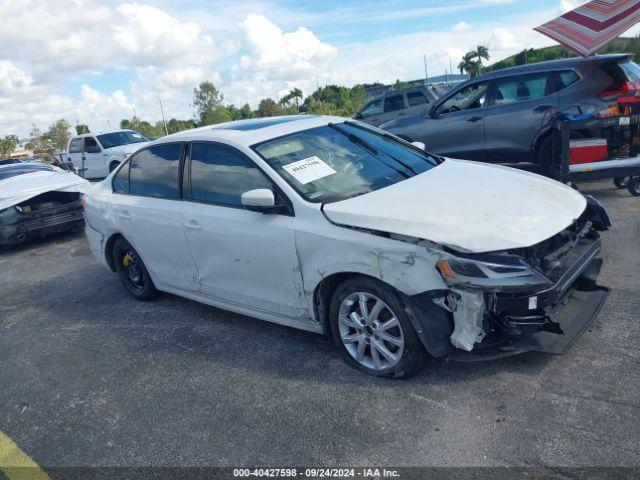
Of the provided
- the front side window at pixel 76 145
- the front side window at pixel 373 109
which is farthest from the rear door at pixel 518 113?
the front side window at pixel 76 145

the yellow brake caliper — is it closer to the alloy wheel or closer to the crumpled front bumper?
the alloy wheel

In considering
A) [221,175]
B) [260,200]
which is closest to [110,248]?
[221,175]

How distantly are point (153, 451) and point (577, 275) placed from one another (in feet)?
9.11

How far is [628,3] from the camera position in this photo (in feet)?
28.1

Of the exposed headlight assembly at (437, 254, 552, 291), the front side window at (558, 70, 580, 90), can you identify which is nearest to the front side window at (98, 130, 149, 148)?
the front side window at (558, 70, 580, 90)

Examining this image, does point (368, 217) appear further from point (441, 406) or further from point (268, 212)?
point (441, 406)

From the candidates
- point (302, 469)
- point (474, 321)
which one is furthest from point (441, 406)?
point (302, 469)

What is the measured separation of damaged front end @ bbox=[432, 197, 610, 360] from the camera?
2979 millimetres

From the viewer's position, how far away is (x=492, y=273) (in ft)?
9.77

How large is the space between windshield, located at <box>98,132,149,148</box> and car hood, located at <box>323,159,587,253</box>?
1459 centimetres

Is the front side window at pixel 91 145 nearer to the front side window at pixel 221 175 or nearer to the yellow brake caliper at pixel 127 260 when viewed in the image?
the yellow brake caliper at pixel 127 260

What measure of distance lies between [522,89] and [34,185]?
7.87m

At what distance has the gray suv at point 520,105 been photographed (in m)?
7.19

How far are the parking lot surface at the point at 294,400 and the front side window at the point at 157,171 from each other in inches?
47.8
